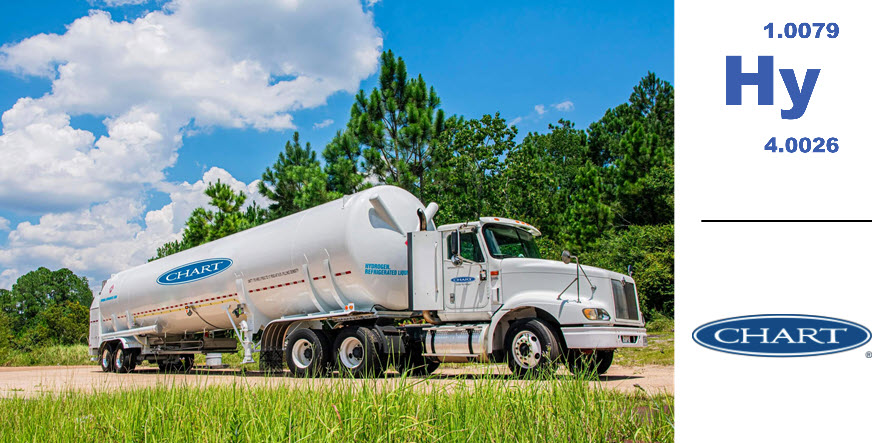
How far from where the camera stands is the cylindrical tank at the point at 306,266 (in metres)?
12.0

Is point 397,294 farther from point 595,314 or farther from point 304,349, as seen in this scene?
point 595,314

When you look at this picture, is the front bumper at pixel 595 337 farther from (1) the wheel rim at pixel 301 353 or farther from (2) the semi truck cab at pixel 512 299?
(1) the wheel rim at pixel 301 353

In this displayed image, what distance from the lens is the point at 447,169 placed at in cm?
2705

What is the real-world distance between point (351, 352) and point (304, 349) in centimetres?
117

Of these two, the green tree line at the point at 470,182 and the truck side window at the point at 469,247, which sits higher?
the green tree line at the point at 470,182

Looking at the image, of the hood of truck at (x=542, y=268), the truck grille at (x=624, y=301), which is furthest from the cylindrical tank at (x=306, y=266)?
the truck grille at (x=624, y=301)

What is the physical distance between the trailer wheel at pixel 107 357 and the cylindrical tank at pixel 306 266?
3.41 metres

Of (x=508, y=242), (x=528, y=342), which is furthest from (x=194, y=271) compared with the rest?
(x=528, y=342)

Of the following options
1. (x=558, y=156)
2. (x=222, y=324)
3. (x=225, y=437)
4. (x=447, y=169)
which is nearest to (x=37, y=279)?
(x=558, y=156)

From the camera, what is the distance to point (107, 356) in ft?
59.5

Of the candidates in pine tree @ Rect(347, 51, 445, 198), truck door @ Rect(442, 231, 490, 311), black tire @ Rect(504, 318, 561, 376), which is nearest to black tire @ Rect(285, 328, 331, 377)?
truck door @ Rect(442, 231, 490, 311)

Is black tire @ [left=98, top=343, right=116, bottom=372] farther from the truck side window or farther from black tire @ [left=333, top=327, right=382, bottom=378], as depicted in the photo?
the truck side window

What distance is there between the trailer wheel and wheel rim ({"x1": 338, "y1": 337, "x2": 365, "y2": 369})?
9.32 m
